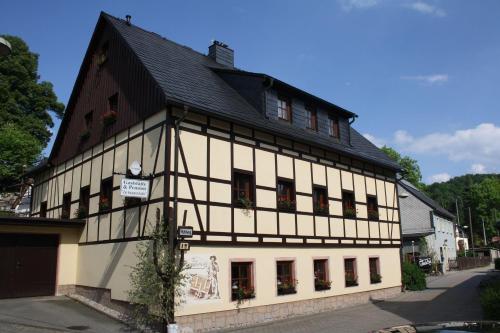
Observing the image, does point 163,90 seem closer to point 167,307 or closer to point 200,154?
point 200,154

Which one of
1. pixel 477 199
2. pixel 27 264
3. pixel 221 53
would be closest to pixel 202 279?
pixel 27 264

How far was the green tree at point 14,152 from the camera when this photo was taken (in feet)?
96.9

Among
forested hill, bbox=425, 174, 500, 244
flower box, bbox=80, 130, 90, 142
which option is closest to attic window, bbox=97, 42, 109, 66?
flower box, bbox=80, 130, 90, 142

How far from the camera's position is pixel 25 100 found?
110 ft

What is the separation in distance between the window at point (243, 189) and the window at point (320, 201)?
3.28 meters

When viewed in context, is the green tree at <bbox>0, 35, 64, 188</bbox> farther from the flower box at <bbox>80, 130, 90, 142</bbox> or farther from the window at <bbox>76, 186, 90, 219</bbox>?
the window at <bbox>76, 186, 90, 219</bbox>

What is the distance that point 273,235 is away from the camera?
14445 mm

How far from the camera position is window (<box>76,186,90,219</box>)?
16.2 meters

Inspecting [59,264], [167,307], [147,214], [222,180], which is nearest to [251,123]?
[222,180]

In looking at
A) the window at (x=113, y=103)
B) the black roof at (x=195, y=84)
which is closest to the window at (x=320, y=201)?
the black roof at (x=195, y=84)

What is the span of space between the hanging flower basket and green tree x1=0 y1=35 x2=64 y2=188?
17780 mm

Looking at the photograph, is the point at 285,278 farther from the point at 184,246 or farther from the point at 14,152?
the point at 14,152

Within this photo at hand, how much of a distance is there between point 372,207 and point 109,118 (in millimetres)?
11764

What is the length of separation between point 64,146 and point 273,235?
394 inches
